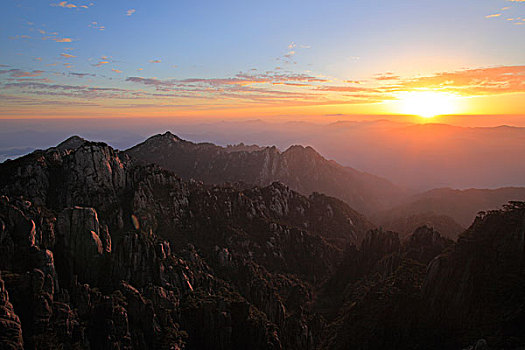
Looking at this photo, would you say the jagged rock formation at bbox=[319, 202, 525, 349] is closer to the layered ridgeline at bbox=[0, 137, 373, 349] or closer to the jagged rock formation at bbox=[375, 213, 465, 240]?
the layered ridgeline at bbox=[0, 137, 373, 349]

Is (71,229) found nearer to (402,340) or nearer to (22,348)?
(22,348)

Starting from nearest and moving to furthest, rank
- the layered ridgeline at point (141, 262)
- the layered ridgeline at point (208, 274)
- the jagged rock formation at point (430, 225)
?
the layered ridgeline at point (208, 274), the layered ridgeline at point (141, 262), the jagged rock formation at point (430, 225)

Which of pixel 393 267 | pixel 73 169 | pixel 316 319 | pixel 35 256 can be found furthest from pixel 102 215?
pixel 393 267

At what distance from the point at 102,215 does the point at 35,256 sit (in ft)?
115

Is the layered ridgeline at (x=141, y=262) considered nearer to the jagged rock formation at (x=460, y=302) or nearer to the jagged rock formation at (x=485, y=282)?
the jagged rock formation at (x=460, y=302)

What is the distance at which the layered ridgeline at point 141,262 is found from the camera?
4966cm

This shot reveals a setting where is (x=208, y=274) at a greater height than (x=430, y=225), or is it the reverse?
(x=208, y=274)

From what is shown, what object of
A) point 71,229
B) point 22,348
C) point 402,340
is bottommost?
point 402,340

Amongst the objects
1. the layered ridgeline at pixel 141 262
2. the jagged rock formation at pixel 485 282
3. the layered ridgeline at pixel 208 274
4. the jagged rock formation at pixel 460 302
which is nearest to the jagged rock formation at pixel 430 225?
the layered ridgeline at pixel 141 262

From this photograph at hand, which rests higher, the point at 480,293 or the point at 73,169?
the point at 73,169

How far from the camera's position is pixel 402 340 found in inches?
1977

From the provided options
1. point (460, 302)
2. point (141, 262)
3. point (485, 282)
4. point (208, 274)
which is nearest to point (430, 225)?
point (460, 302)

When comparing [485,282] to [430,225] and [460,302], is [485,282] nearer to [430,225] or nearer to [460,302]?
[460,302]

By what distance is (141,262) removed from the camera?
235ft
